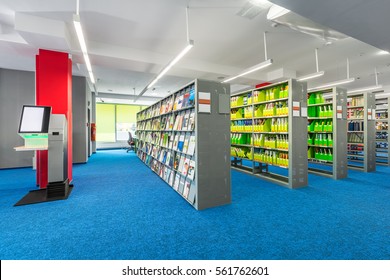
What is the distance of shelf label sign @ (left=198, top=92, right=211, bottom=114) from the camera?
320 cm

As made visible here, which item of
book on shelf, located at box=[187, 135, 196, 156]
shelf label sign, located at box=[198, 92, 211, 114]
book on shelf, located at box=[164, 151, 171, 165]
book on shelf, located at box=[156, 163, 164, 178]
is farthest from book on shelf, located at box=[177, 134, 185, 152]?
book on shelf, located at box=[156, 163, 164, 178]

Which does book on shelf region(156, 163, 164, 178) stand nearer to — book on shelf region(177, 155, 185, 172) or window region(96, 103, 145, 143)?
book on shelf region(177, 155, 185, 172)

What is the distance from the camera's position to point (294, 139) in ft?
14.3

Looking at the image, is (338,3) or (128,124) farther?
(128,124)

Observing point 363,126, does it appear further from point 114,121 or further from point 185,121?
point 114,121

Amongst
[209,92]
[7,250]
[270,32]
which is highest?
[270,32]

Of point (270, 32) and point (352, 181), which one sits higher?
point (270, 32)

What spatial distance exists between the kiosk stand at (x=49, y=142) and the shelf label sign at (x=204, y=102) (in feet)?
9.41

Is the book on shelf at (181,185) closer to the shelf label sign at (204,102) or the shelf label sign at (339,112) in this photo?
the shelf label sign at (204,102)

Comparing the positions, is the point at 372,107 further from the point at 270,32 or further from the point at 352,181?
the point at 270,32

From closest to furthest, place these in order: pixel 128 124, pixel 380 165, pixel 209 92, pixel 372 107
Result: pixel 209 92 → pixel 372 107 → pixel 380 165 → pixel 128 124

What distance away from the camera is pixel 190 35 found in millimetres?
4898

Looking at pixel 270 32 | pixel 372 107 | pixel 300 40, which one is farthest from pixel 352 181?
pixel 270 32

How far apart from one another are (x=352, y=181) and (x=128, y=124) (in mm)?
13041
